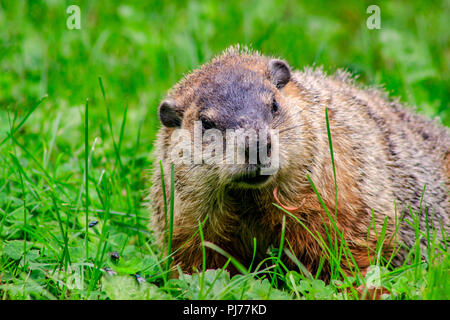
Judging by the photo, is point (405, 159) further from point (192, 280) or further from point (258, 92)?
point (192, 280)

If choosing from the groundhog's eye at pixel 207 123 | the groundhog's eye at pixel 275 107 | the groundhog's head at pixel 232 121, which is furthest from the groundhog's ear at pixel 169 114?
the groundhog's eye at pixel 275 107

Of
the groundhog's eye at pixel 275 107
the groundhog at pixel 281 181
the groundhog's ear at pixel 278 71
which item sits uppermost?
the groundhog's ear at pixel 278 71

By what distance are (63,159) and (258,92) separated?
246cm

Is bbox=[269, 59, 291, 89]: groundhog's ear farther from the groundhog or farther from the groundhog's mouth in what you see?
the groundhog's mouth

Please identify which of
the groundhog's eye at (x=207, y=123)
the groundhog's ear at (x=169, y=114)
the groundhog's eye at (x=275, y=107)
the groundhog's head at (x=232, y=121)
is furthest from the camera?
the groundhog's ear at (x=169, y=114)

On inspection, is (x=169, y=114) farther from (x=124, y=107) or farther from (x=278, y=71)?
(x=124, y=107)

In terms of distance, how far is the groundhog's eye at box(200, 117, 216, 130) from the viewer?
154 inches

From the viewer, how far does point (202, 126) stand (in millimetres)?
4008

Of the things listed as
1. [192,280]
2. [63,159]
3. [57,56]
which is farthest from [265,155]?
[57,56]

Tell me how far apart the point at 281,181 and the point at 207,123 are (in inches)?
25.1

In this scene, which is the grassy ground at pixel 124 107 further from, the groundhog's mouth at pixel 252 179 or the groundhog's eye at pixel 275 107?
the groundhog's eye at pixel 275 107

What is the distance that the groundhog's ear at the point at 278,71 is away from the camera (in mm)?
4344

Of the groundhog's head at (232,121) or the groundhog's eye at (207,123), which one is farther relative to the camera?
the groundhog's eye at (207,123)

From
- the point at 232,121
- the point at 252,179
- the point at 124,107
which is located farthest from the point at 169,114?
the point at 124,107
